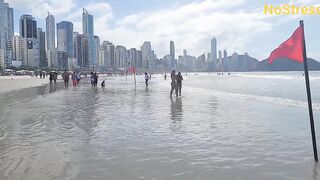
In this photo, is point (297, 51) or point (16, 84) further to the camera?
point (16, 84)

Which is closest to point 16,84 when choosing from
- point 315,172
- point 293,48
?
point 293,48

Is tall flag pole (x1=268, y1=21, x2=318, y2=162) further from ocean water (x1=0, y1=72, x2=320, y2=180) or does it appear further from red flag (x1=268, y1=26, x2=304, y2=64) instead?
ocean water (x1=0, y1=72, x2=320, y2=180)

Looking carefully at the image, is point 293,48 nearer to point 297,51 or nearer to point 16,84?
point 297,51

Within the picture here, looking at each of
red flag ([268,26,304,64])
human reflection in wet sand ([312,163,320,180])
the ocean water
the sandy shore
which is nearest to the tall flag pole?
red flag ([268,26,304,64])

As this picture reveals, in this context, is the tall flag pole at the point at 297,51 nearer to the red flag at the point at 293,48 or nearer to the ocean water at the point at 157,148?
the red flag at the point at 293,48

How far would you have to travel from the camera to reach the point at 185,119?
12.0m

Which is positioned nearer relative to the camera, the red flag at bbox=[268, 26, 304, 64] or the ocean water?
the ocean water

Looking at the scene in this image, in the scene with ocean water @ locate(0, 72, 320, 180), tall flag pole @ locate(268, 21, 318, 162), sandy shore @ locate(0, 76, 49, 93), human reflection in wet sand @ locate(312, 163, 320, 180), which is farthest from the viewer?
sandy shore @ locate(0, 76, 49, 93)

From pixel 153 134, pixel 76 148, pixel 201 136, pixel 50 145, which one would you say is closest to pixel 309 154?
pixel 201 136

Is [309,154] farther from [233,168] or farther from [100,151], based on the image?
[100,151]

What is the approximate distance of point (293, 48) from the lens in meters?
6.37

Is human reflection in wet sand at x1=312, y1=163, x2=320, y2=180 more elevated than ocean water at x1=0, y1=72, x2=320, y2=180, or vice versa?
ocean water at x1=0, y1=72, x2=320, y2=180

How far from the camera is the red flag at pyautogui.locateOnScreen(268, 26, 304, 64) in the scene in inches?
247

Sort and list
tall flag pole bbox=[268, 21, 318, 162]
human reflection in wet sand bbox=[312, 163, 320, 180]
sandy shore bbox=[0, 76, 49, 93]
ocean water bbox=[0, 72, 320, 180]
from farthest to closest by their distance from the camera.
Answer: sandy shore bbox=[0, 76, 49, 93] → tall flag pole bbox=[268, 21, 318, 162] → ocean water bbox=[0, 72, 320, 180] → human reflection in wet sand bbox=[312, 163, 320, 180]
